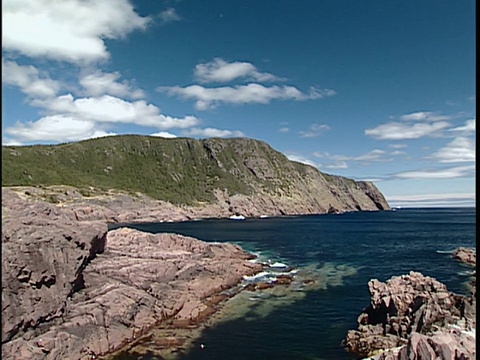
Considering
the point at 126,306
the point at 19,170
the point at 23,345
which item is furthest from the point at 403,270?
the point at 19,170

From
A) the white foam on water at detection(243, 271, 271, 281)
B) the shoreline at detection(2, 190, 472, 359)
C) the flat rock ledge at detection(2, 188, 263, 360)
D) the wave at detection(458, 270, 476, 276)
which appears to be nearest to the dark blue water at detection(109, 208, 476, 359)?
the wave at detection(458, 270, 476, 276)

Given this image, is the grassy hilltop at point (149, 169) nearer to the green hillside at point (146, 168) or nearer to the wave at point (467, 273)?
the green hillside at point (146, 168)

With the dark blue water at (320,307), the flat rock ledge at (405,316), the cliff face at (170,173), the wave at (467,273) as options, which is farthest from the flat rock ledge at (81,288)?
the cliff face at (170,173)

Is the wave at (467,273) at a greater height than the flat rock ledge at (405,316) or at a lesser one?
lesser

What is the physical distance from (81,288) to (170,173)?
151 metres

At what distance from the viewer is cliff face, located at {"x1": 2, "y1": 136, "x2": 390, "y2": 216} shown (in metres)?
156

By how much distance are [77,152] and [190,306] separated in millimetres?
161159

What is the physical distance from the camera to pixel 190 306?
104ft

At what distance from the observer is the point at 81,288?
29.8 metres

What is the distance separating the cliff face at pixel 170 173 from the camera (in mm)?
156000

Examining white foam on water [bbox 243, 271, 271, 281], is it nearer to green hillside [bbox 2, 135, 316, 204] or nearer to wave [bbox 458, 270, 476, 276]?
wave [bbox 458, 270, 476, 276]

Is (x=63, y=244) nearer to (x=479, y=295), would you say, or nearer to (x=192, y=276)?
(x=192, y=276)

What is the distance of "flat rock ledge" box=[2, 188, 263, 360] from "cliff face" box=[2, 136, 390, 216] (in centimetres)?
11391

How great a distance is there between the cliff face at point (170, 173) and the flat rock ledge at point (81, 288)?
114 meters
